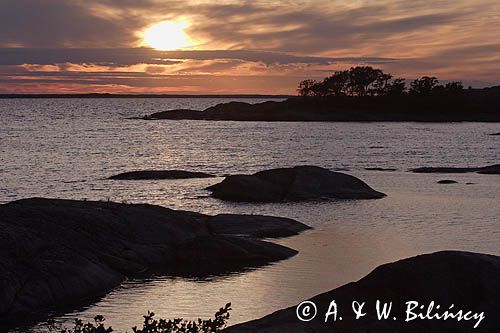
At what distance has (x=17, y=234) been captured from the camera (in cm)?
2122

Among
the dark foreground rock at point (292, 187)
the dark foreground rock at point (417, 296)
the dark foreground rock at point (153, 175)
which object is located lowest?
the dark foreground rock at point (153, 175)

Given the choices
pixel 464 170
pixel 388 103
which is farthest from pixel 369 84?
pixel 464 170

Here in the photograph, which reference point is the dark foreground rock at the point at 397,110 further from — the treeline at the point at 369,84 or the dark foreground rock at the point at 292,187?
the dark foreground rock at the point at 292,187

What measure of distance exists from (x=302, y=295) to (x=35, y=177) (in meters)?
41.0

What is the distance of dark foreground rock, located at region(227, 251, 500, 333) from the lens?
41.1 feet

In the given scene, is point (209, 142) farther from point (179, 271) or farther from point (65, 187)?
point (179, 271)

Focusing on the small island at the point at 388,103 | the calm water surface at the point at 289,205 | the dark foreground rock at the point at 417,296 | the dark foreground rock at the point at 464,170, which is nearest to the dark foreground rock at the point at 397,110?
the small island at the point at 388,103

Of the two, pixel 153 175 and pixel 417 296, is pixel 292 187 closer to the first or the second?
pixel 153 175

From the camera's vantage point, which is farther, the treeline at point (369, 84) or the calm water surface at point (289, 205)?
the treeline at point (369, 84)

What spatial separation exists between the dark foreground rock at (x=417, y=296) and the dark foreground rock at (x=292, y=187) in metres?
28.0

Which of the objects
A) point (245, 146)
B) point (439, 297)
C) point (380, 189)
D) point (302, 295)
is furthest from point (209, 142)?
point (439, 297)

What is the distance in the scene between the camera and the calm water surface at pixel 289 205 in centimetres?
2109

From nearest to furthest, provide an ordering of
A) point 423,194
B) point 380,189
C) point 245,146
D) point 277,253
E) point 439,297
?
point 439,297, point 277,253, point 423,194, point 380,189, point 245,146

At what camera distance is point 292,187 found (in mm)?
42625
